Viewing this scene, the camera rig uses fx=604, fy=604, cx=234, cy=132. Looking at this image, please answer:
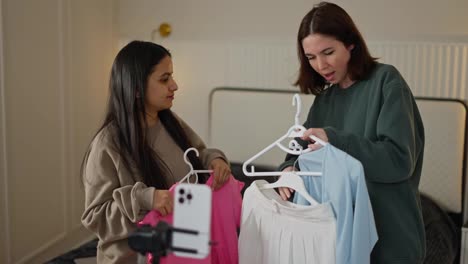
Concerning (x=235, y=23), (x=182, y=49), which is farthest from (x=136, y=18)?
(x=235, y=23)

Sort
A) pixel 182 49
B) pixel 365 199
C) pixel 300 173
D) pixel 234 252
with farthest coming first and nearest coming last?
pixel 182 49 → pixel 234 252 → pixel 300 173 → pixel 365 199

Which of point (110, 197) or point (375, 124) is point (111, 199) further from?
point (375, 124)

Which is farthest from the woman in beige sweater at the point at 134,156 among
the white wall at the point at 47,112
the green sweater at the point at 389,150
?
the white wall at the point at 47,112

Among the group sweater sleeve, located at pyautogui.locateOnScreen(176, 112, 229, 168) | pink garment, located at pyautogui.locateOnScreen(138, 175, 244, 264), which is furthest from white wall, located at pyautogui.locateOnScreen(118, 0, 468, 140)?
pink garment, located at pyautogui.locateOnScreen(138, 175, 244, 264)

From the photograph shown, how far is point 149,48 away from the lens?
180cm

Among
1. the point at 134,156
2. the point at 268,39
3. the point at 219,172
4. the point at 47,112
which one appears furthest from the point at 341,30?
the point at 47,112

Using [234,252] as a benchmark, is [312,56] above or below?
above

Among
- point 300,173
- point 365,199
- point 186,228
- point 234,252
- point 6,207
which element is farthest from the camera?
point 6,207

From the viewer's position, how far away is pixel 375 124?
1.55 m

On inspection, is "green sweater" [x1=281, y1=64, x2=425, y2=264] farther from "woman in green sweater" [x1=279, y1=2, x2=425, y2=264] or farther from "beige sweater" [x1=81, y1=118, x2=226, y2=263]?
"beige sweater" [x1=81, y1=118, x2=226, y2=263]

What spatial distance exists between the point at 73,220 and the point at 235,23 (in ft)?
4.74

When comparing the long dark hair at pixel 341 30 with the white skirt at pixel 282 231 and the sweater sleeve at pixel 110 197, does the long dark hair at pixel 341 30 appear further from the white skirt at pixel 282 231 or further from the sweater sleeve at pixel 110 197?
the sweater sleeve at pixel 110 197

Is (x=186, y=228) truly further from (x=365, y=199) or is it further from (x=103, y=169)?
(x=103, y=169)

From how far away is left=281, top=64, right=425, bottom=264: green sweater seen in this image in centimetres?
147
